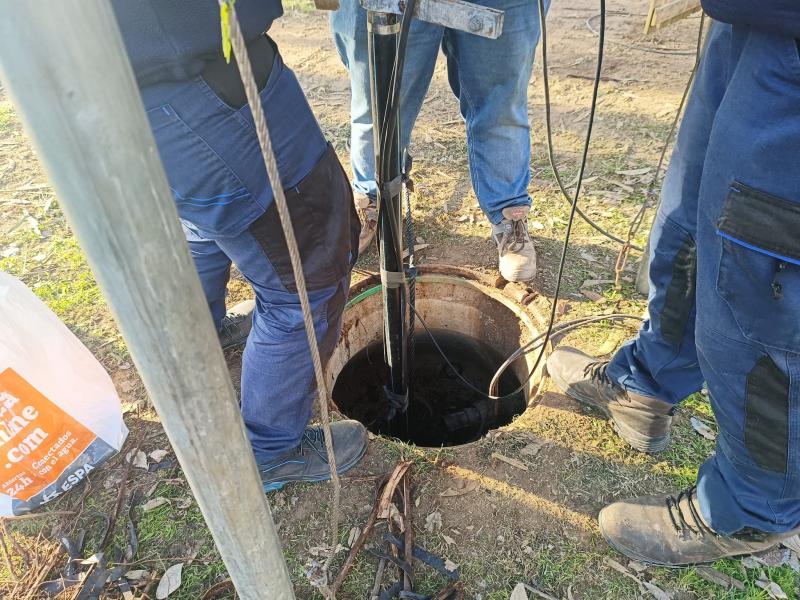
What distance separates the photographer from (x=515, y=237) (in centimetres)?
321

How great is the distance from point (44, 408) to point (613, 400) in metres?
2.27

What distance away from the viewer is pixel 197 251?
92.7 inches

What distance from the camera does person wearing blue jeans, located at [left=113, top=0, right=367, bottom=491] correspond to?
140 centimetres

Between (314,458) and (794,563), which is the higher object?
(314,458)

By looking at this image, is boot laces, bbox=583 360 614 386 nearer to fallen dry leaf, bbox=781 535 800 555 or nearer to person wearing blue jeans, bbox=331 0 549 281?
person wearing blue jeans, bbox=331 0 549 281

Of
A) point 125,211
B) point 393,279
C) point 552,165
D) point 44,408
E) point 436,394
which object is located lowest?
point 436,394

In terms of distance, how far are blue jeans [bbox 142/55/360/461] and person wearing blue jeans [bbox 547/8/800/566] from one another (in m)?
1.13

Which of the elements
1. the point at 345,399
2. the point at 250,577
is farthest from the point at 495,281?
Answer: the point at 250,577

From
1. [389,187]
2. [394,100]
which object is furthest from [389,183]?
[394,100]

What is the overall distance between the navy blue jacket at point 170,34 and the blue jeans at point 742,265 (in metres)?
1.31

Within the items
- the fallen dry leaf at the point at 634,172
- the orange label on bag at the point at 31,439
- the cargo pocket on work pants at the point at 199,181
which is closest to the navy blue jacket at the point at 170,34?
the cargo pocket on work pants at the point at 199,181

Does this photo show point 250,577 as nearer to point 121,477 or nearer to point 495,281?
point 121,477

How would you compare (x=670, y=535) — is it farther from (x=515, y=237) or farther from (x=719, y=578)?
(x=515, y=237)

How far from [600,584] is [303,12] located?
6495 millimetres
